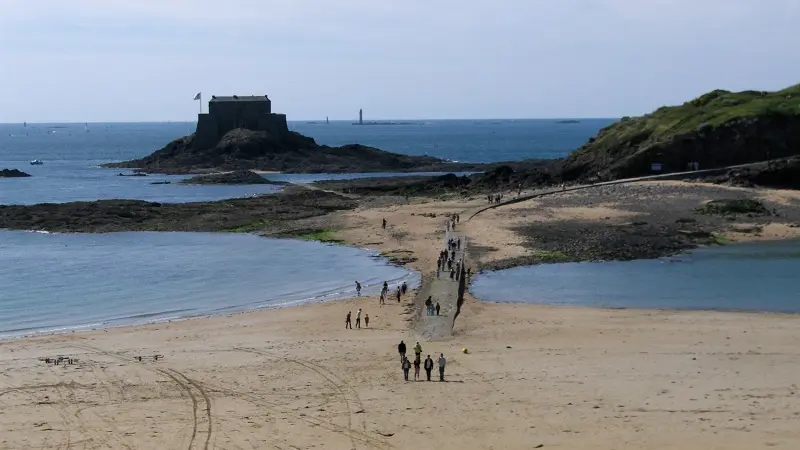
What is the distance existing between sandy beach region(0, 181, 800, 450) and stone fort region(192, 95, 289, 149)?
75642 millimetres

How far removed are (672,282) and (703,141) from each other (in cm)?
2790

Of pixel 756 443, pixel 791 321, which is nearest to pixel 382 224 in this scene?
Result: pixel 791 321

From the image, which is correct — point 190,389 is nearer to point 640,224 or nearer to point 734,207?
point 640,224

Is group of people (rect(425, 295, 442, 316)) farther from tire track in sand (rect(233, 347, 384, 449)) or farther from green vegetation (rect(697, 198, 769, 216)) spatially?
green vegetation (rect(697, 198, 769, 216))

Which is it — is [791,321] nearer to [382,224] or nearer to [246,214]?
[382,224]

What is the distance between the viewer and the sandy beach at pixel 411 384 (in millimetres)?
17047

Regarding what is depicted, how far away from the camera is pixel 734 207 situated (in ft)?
159

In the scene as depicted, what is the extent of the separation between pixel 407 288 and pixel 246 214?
2637 centimetres

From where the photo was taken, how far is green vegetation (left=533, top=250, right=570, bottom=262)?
130 feet

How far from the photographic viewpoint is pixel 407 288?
3412 centimetres

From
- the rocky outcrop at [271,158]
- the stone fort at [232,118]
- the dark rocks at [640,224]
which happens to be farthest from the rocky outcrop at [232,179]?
the dark rocks at [640,224]

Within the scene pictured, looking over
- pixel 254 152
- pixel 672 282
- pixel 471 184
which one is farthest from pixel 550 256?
pixel 254 152

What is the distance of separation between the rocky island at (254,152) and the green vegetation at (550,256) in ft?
194

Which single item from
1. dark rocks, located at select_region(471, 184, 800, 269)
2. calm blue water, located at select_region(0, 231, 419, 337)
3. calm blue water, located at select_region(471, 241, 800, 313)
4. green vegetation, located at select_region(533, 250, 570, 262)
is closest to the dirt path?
calm blue water, located at select_region(471, 241, 800, 313)
